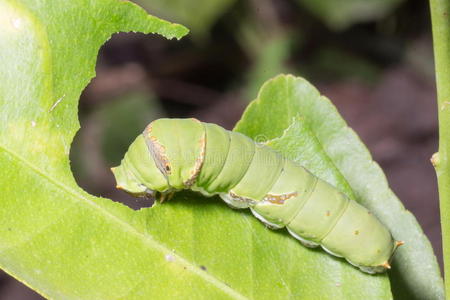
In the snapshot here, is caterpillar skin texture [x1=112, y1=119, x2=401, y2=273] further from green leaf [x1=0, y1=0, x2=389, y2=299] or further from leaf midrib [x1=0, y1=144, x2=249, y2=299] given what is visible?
leaf midrib [x1=0, y1=144, x2=249, y2=299]

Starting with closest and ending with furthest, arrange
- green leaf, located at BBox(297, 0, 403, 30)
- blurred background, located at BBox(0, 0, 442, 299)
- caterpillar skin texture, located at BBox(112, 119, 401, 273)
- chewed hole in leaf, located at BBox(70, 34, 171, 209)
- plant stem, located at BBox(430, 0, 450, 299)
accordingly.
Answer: plant stem, located at BBox(430, 0, 450, 299) < caterpillar skin texture, located at BBox(112, 119, 401, 273) < green leaf, located at BBox(297, 0, 403, 30) < chewed hole in leaf, located at BBox(70, 34, 171, 209) < blurred background, located at BBox(0, 0, 442, 299)

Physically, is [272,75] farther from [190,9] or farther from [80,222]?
[80,222]

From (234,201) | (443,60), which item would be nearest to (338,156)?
(234,201)

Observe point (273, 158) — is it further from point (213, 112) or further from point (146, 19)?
point (213, 112)

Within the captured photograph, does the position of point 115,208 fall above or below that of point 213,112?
above

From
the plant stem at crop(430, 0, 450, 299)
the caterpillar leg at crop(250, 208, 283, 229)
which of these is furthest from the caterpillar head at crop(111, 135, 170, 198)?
the plant stem at crop(430, 0, 450, 299)

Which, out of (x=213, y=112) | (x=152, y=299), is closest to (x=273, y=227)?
(x=152, y=299)
